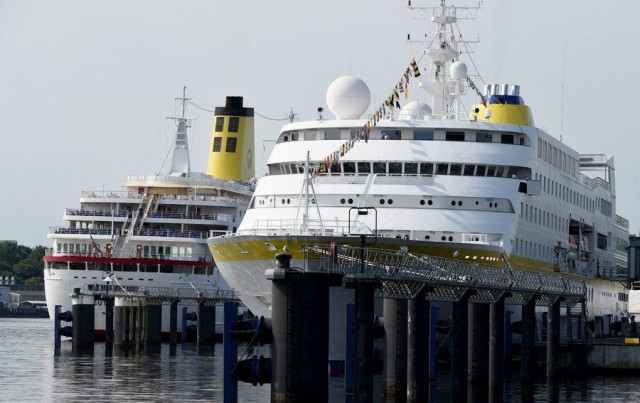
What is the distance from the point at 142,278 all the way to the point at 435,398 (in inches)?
2010

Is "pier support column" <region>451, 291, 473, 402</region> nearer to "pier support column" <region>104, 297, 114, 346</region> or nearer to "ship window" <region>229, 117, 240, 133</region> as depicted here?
"pier support column" <region>104, 297, 114, 346</region>

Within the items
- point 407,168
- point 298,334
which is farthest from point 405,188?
point 298,334

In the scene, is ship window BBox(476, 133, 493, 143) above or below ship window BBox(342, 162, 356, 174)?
above

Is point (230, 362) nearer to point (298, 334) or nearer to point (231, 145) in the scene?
point (298, 334)

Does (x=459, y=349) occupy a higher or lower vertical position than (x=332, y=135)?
lower

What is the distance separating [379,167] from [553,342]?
10.5m

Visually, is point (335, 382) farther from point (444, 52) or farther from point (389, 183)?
point (444, 52)

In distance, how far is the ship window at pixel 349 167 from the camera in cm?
6619

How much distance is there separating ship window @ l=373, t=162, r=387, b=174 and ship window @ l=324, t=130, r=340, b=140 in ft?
8.95

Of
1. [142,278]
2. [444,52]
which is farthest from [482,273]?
[142,278]

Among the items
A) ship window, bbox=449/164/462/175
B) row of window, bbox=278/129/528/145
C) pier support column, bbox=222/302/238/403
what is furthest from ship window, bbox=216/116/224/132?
pier support column, bbox=222/302/238/403

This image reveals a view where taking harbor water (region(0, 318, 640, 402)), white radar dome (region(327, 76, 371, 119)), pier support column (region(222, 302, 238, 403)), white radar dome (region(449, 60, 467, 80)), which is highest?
white radar dome (region(449, 60, 467, 80))

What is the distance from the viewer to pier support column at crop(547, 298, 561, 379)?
61.5m

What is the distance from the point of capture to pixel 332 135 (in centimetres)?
6812
